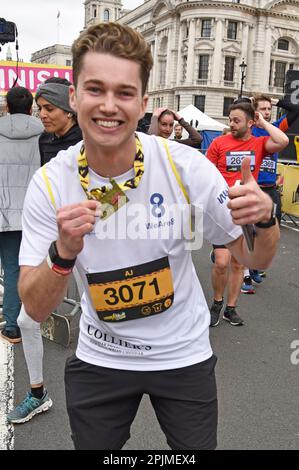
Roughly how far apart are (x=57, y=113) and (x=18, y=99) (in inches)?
23.4

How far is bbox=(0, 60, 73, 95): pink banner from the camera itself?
388 inches

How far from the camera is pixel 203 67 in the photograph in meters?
66.1

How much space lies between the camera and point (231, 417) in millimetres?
3189

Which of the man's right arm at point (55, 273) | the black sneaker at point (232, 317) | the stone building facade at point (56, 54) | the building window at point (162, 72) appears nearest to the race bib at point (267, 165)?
the black sneaker at point (232, 317)

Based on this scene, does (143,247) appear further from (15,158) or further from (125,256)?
(15,158)

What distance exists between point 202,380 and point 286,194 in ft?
33.3

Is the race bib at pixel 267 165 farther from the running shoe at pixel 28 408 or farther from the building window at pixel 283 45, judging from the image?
the building window at pixel 283 45

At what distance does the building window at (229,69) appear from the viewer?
65875mm

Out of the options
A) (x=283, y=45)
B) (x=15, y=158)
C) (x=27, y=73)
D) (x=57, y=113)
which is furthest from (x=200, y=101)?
(x=57, y=113)

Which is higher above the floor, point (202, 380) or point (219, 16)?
point (219, 16)

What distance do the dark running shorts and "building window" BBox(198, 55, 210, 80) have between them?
6822 cm

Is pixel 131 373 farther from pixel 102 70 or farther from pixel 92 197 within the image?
pixel 102 70

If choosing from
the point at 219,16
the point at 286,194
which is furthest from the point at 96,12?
the point at 286,194

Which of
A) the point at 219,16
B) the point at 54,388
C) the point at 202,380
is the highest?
the point at 219,16
